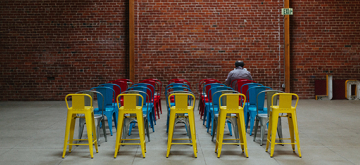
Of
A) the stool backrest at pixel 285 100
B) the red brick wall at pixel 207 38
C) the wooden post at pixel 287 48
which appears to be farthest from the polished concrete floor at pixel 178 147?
the red brick wall at pixel 207 38

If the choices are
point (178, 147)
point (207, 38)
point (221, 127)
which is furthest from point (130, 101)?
→ point (207, 38)

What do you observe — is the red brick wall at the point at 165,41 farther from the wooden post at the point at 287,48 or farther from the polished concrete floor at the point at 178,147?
the polished concrete floor at the point at 178,147

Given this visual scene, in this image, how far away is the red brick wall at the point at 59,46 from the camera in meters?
10.5

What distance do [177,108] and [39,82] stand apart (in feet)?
26.2

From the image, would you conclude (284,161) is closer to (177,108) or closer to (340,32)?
(177,108)

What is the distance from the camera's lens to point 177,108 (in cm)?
405

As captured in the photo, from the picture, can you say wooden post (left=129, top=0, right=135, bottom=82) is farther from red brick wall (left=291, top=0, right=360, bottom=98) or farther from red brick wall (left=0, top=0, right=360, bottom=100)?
red brick wall (left=291, top=0, right=360, bottom=98)

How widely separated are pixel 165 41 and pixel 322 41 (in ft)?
16.7

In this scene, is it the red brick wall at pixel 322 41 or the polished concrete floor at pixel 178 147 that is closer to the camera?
the polished concrete floor at pixel 178 147

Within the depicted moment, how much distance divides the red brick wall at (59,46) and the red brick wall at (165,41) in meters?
0.03

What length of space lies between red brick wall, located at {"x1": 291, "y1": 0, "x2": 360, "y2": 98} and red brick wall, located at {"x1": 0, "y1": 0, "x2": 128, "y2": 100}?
560cm

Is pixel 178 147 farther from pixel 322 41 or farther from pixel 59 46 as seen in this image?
pixel 322 41

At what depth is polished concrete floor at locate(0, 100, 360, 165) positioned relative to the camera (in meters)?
3.90

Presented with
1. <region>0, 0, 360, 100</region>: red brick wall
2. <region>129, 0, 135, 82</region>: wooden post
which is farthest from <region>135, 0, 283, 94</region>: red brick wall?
<region>129, 0, 135, 82</region>: wooden post
